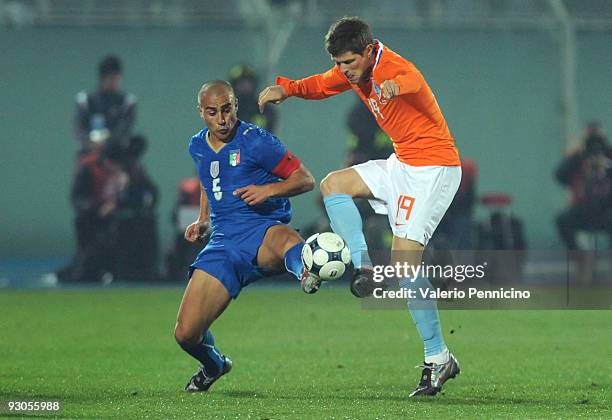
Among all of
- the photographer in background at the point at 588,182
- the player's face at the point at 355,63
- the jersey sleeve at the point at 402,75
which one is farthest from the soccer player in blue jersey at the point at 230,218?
the photographer in background at the point at 588,182

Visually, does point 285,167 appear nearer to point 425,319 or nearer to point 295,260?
point 295,260

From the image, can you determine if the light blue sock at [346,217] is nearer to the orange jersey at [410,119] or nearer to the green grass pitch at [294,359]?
the orange jersey at [410,119]

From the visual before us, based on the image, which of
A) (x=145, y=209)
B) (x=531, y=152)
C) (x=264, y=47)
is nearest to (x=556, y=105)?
(x=531, y=152)

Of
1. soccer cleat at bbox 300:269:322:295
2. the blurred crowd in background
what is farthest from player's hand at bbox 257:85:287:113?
the blurred crowd in background

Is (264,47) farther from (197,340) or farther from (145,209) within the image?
(197,340)

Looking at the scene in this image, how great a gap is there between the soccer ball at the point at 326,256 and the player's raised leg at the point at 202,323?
645 mm

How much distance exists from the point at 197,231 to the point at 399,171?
4.17ft

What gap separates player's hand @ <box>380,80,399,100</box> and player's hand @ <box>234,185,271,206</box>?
0.99 metres

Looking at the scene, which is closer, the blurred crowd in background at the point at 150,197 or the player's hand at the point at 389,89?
the player's hand at the point at 389,89

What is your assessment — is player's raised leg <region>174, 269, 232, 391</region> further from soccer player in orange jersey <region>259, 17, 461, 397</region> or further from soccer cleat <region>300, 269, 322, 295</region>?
soccer player in orange jersey <region>259, 17, 461, 397</region>

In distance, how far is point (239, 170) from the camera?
8516 millimetres

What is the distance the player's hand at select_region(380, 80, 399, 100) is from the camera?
764cm

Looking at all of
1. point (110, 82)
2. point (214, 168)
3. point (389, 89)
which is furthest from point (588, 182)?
point (389, 89)

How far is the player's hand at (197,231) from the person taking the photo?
8.61 metres
